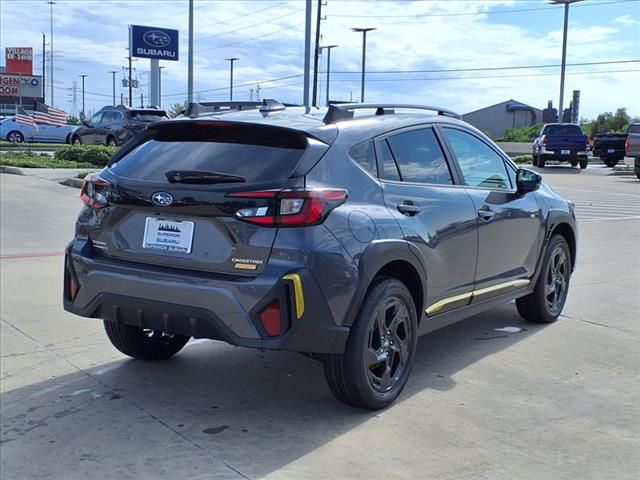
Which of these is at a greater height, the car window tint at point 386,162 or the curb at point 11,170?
the car window tint at point 386,162

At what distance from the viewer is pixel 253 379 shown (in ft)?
16.0

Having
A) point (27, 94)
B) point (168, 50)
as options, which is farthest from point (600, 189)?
point (27, 94)

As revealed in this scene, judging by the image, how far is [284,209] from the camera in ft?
12.5

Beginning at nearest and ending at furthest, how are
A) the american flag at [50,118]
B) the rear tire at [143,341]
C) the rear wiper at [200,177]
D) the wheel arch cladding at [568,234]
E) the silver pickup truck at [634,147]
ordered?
1. the rear wiper at [200,177]
2. the rear tire at [143,341]
3. the wheel arch cladding at [568,234]
4. the silver pickup truck at [634,147]
5. the american flag at [50,118]

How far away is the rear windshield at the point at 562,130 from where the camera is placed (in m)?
30.5

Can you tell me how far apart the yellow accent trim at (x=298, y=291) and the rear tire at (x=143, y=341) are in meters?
1.60

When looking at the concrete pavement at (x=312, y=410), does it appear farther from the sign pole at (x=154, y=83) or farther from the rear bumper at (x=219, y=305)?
the sign pole at (x=154, y=83)

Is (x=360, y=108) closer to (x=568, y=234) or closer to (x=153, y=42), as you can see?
(x=568, y=234)

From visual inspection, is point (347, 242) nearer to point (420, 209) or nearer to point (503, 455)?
point (420, 209)

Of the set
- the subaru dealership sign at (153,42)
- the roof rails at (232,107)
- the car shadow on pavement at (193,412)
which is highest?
the subaru dealership sign at (153,42)

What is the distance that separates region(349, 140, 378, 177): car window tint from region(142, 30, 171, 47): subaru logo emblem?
40.4 m

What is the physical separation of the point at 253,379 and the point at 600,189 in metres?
18.9

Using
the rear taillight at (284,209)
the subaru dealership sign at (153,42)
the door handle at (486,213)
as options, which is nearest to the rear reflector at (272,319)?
the rear taillight at (284,209)

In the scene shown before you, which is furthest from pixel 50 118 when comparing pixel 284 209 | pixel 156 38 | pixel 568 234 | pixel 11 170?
pixel 284 209
